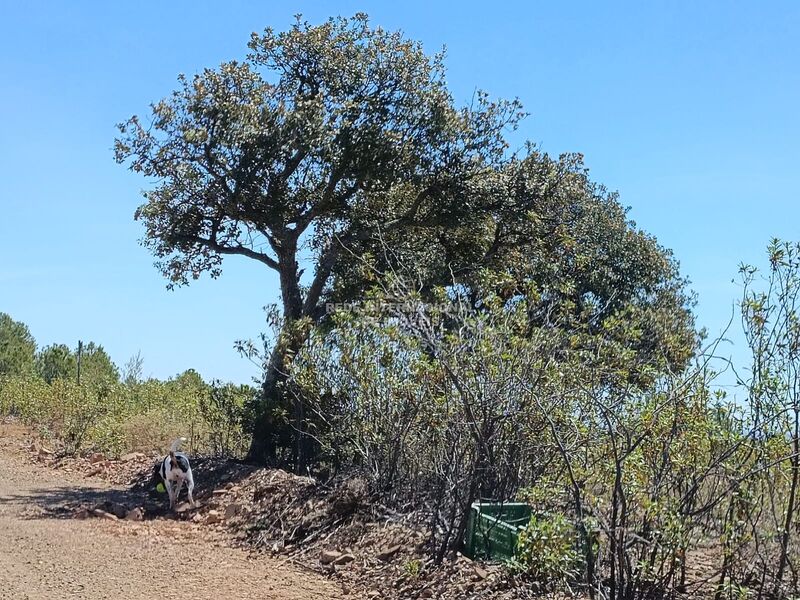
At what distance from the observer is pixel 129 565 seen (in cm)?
802

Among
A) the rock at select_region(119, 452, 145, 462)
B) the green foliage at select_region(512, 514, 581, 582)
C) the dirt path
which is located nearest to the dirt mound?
the dirt path

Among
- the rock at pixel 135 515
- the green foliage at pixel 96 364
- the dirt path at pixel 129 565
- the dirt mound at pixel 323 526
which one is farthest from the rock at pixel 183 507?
the green foliage at pixel 96 364

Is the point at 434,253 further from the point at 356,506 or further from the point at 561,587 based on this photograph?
the point at 561,587

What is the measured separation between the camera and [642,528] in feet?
18.6

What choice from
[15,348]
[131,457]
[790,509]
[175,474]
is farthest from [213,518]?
[15,348]

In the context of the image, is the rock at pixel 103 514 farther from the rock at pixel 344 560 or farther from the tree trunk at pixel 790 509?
the tree trunk at pixel 790 509

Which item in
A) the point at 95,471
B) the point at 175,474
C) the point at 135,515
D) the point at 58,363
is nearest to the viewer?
the point at 135,515

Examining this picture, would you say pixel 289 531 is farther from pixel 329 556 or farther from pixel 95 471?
pixel 95 471

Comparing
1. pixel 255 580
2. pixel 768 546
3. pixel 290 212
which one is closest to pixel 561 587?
pixel 768 546

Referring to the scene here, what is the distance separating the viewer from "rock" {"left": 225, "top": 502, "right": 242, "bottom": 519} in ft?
34.0

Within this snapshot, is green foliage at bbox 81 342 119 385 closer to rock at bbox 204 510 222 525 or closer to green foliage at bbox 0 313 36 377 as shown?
green foliage at bbox 0 313 36 377

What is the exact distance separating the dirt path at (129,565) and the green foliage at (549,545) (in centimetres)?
235

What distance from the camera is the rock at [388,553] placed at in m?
7.96

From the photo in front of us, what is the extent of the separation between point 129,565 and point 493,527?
3.25 meters
